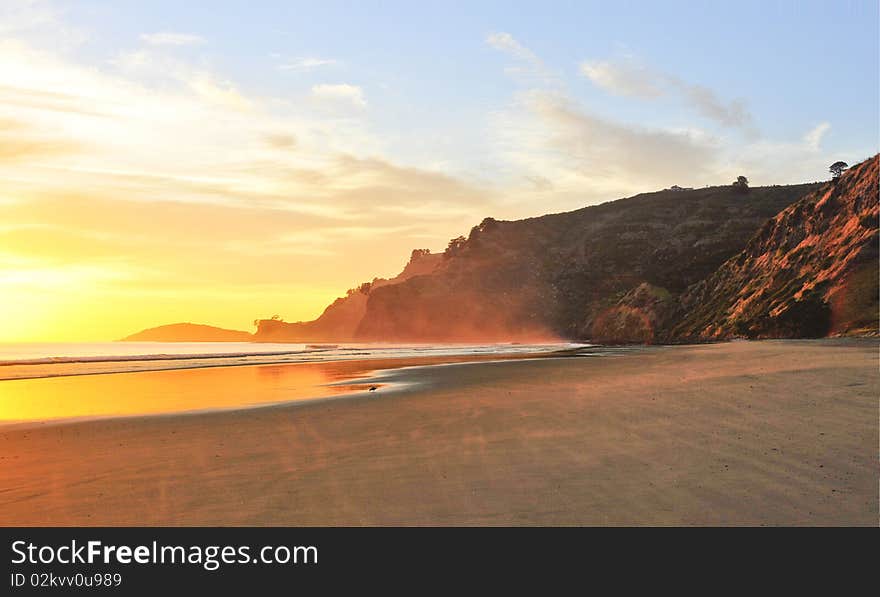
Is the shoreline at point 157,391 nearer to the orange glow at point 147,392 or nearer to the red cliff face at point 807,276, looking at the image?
the orange glow at point 147,392

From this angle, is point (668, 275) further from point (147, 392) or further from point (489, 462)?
point (489, 462)

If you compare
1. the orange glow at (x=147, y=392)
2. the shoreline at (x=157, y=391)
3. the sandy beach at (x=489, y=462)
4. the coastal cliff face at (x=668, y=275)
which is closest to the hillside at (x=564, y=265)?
the coastal cliff face at (x=668, y=275)

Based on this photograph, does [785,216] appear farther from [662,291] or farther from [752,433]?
[752,433]

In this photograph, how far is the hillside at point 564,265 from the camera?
151750mm

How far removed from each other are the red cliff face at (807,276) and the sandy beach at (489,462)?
36.9 metres

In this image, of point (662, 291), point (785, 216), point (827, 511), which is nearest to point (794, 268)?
point (785, 216)

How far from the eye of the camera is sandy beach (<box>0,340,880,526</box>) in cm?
780

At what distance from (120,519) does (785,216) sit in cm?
8238

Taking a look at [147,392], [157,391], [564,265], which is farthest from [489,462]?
[564,265]

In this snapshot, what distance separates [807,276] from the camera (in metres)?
59.9

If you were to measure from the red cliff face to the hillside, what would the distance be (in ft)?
166

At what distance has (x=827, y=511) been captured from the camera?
726cm

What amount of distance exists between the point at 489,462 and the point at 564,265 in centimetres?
16796
